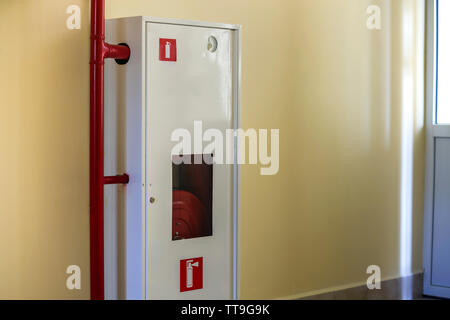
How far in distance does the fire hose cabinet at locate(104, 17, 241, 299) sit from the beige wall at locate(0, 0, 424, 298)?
0.19m

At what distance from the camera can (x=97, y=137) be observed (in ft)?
9.00

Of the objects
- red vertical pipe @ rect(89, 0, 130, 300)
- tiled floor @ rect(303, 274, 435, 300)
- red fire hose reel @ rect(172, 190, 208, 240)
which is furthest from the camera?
tiled floor @ rect(303, 274, 435, 300)

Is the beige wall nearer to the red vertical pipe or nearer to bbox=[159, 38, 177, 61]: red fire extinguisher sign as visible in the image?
the red vertical pipe

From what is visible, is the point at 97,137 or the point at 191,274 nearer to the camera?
the point at 97,137

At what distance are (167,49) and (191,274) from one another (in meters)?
1.00

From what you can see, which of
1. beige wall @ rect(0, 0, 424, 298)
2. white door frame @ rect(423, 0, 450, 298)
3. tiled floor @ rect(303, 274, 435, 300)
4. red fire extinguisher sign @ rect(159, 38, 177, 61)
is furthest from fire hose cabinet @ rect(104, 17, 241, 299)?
white door frame @ rect(423, 0, 450, 298)

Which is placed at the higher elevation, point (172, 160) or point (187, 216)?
point (172, 160)

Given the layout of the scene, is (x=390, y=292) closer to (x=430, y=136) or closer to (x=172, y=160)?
(x=430, y=136)

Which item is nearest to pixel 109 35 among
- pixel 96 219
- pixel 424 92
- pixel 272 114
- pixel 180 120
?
pixel 180 120

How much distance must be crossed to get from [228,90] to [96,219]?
2.72 ft

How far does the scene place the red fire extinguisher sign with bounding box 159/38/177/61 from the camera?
2701mm

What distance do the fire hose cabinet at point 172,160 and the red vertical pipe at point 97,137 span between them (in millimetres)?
81

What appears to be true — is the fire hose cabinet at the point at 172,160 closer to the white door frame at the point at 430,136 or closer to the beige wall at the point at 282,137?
the beige wall at the point at 282,137

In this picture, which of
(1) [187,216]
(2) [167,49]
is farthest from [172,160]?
(2) [167,49]
